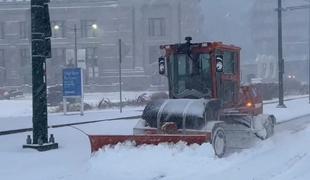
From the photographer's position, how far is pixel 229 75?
1602cm

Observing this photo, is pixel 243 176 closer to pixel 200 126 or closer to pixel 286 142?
pixel 200 126

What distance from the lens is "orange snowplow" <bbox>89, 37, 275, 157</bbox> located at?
1343cm

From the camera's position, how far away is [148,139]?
13031 millimetres

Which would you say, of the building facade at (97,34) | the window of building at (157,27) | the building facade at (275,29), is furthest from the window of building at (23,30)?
the building facade at (275,29)

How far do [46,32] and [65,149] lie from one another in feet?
10.2

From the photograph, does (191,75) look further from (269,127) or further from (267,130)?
(269,127)

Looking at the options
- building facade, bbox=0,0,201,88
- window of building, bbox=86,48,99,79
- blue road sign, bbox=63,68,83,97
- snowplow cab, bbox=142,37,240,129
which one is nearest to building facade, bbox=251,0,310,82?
building facade, bbox=0,0,201,88

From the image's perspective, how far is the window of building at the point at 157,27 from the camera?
3093 inches

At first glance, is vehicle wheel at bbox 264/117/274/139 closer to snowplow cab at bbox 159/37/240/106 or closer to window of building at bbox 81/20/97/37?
snowplow cab at bbox 159/37/240/106

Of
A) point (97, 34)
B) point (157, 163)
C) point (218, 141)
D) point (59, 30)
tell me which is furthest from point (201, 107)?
point (59, 30)

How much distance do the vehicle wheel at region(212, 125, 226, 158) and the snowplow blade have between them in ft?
0.98

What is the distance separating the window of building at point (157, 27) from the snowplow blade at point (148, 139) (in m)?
65.6

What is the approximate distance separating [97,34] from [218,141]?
65.0 m

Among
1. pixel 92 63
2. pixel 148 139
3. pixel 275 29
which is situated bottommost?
pixel 148 139
